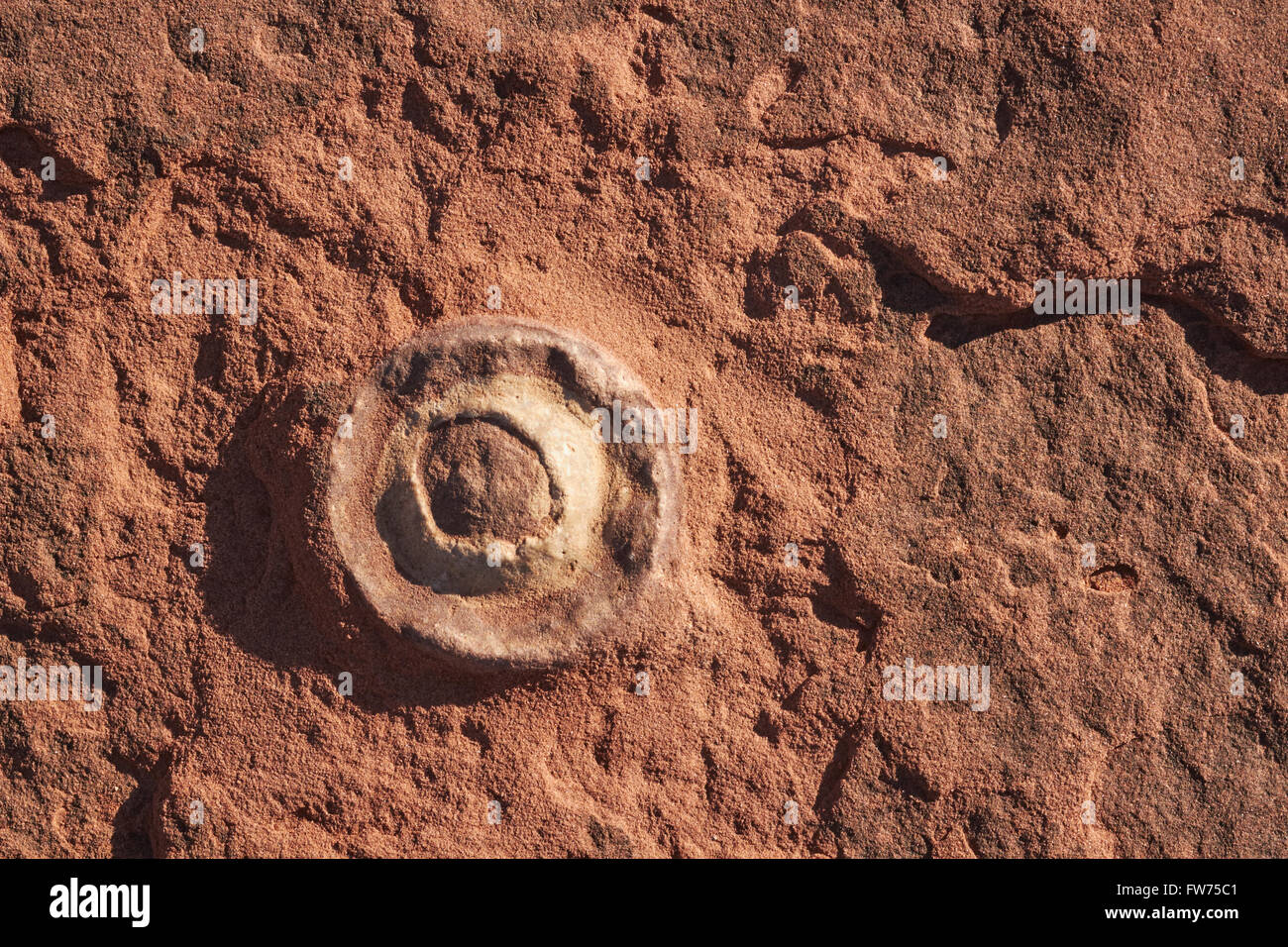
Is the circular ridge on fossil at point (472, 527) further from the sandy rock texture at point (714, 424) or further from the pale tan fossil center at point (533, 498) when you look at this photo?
the sandy rock texture at point (714, 424)

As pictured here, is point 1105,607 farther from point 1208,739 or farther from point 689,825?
point 689,825

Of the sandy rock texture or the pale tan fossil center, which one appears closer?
the pale tan fossil center

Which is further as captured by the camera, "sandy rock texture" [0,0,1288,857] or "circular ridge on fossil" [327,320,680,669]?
"sandy rock texture" [0,0,1288,857]

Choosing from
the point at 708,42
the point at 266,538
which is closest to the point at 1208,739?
the point at 708,42

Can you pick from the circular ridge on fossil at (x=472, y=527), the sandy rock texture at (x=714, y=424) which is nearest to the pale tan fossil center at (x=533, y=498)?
the circular ridge on fossil at (x=472, y=527)

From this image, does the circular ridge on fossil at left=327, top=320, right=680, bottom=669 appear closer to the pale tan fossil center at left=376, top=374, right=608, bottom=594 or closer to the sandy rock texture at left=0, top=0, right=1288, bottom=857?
the pale tan fossil center at left=376, top=374, right=608, bottom=594

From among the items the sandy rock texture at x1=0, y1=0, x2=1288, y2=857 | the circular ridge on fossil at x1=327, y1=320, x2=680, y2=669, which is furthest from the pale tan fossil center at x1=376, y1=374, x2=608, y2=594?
the sandy rock texture at x1=0, y1=0, x2=1288, y2=857

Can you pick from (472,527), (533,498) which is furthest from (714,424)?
(472,527)

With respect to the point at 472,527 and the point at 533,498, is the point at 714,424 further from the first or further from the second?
the point at 472,527
